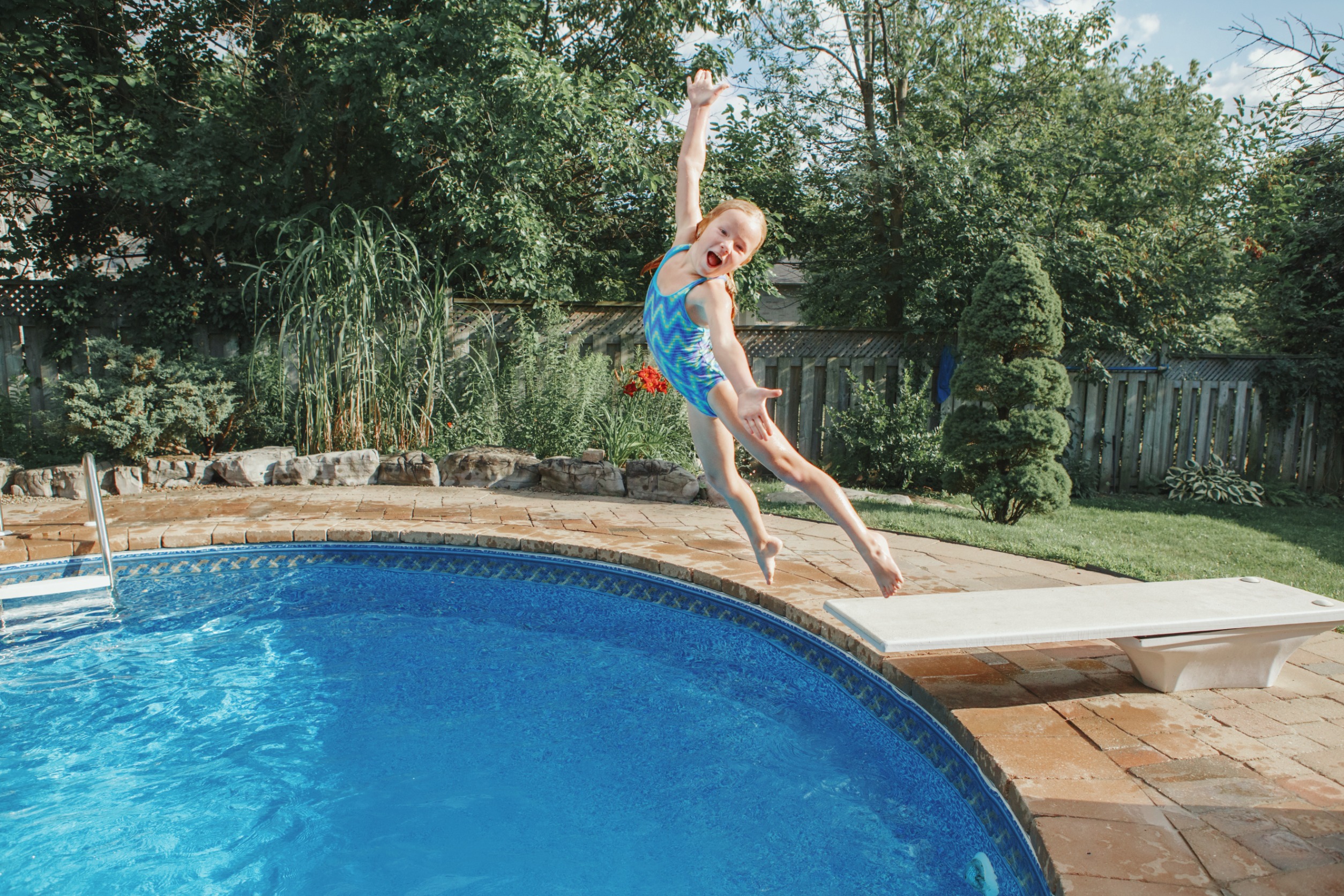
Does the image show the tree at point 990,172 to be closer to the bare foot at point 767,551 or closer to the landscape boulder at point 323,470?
the landscape boulder at point 323,470

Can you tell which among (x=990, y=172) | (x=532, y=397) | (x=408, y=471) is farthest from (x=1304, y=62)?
(x=408, y=471)

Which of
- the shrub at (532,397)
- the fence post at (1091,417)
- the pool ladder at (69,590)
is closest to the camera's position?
the pool ladder at (69,590)

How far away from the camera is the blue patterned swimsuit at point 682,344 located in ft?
8.48

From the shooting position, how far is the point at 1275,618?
2748mm

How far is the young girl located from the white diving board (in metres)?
0.21

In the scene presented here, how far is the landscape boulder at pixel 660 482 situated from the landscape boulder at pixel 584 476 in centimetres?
10

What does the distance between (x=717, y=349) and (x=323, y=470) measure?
548 centimetres

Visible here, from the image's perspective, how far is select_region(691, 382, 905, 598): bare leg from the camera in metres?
2.44

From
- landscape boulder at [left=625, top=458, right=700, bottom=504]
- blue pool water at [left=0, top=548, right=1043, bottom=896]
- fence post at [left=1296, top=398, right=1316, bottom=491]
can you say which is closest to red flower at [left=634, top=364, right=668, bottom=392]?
landscape boulder at [left=625, top=458, right=700, bottom=504]

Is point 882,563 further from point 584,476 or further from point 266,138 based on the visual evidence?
point 266,138

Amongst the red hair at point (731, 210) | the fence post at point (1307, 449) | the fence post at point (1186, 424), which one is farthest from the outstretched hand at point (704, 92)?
the fence post at point (1307, 449)

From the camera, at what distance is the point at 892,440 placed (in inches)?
314

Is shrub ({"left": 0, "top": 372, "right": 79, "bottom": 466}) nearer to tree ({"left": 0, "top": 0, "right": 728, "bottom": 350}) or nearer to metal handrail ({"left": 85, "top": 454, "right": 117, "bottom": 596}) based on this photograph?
tree ({"left": 0, "top": 0, "right": 728, "bottom": 350})

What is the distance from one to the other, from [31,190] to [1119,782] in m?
9.91
